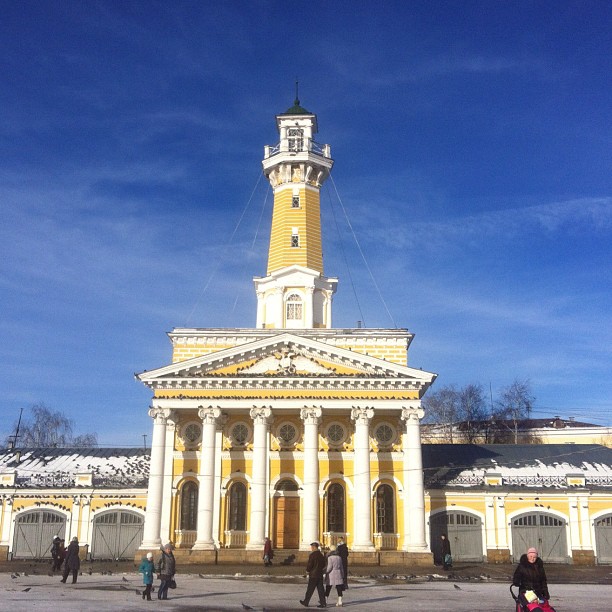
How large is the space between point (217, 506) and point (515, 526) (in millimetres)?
14913

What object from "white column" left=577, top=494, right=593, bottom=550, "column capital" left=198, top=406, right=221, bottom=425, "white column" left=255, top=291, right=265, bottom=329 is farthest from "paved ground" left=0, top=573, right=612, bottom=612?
"white column" left=255, top=291, right=265, bottom=329

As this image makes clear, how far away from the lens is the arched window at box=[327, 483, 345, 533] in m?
35.8

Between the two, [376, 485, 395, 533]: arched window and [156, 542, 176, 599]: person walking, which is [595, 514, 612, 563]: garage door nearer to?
[376, 485, 395, 533]: arched window

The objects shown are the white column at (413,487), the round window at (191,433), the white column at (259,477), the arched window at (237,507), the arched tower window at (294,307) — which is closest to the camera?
the white column at (259,477)

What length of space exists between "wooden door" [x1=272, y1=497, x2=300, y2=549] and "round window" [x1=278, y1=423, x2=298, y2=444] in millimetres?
2938

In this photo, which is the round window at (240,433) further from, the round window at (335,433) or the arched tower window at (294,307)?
the arched tower window at (294,307)

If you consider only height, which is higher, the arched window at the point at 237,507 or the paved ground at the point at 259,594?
the arched window at the point at 237,507

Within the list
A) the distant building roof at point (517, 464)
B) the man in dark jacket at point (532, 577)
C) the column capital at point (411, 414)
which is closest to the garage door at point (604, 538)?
the distant building roof at point (517, 464)

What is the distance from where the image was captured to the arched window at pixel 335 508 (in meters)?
35.8

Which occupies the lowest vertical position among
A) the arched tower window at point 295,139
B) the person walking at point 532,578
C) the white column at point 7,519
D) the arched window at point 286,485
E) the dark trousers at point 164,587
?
the dark trousers at point 164,587

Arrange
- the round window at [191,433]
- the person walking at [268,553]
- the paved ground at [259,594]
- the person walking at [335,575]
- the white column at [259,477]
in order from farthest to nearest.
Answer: the round window at [191,433] < the white column at [259,477] < the person walking at [268,553] < the person walking at [335,575] < the paved ground at [259,594]

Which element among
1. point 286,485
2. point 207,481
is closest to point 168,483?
point 207,481

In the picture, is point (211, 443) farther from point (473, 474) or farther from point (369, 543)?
point (473, 474)

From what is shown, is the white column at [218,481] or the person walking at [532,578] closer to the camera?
the person walking at [532,578]
